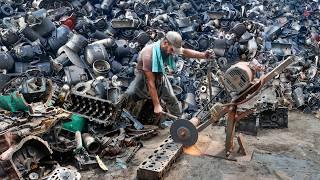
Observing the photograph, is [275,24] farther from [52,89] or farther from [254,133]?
[52,89]

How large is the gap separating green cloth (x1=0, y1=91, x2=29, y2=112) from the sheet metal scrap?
1.98 meters

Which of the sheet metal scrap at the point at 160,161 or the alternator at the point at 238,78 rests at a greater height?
the alternator at the point at 238,78

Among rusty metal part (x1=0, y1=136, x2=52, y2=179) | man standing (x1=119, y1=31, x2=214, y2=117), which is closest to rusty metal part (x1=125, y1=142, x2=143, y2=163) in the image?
man standing (x1=119, y1=31, x2=214, y2=117)

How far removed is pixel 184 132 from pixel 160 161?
0.57 meters

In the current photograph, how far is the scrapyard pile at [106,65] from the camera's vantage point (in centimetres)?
514

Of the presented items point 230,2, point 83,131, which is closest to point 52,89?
point 83,131

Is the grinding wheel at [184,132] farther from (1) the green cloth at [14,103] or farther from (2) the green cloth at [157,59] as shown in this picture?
(1) the green cloth at [14,103]

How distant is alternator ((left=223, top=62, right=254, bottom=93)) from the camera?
4.58 m

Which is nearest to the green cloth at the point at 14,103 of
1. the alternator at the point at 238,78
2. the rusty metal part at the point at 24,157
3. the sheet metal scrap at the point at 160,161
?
the rusty metal part at the point at 24,157

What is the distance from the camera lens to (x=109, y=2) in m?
10.8

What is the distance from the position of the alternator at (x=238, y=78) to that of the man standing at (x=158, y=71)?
36.0 inches

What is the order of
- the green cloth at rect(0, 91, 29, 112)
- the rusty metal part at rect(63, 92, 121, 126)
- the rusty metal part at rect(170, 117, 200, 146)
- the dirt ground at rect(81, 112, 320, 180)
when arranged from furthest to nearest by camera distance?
the rusty metal part at rect(63, 92, 121, 126) < the green cloth at rect(0, 91, 29, 112) < the rusty metal part at rect(170, 117, 200, 146) < the dirt ground at rect(81, 112, 320, 180)

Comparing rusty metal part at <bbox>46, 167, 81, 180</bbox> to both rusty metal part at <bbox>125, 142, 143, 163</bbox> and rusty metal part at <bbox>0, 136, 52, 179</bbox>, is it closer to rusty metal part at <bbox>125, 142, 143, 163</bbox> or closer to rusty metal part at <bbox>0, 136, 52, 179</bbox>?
rusty metal part at <bbox>0, 136, 52, 179</bbox>

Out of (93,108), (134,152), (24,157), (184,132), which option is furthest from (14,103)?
(184,132)
